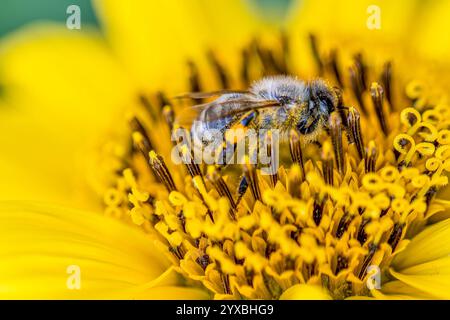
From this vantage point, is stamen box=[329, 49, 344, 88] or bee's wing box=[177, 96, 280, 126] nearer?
bee's wing box=[177, 96, 280, 126]

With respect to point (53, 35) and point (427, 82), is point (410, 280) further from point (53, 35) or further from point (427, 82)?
point (53, 35)

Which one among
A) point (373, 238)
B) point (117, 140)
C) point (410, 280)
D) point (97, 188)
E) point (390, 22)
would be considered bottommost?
point (410, 280)

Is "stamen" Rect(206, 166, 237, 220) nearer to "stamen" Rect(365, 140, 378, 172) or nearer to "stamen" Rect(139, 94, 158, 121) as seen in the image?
"stamen" Rect(365, 140, 378, 172)

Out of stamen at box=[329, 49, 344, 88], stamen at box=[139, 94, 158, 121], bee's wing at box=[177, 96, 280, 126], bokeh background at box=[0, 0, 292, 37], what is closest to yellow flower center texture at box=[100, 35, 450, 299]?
bee's wing at box=[177, 96, 280, 126]

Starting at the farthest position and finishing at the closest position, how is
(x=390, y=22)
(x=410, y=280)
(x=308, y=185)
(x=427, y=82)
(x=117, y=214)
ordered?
(x=390, y=22)
(x=427, y=82)
(x=117, y=214)
(x=308, y=185)
(x=410, y=280)

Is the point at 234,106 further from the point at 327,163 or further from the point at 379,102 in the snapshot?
the point at 379,102
